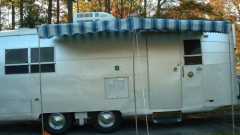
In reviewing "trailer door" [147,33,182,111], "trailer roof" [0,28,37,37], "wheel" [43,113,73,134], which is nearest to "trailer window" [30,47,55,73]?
"trailer roof" [0,28,37,37]

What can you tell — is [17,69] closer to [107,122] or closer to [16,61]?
[16,61]

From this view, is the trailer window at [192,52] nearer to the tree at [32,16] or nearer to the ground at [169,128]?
the ground at [169,128]

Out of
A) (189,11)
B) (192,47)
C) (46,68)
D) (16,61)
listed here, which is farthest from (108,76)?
(189,11)

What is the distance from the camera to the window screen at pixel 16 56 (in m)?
11.8

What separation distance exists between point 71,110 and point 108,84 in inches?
44.9

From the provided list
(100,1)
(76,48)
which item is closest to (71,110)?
(76,48)

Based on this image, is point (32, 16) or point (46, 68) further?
point (32, 16)

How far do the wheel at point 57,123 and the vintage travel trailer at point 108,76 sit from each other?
3 centimetres

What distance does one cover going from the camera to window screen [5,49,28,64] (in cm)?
1182

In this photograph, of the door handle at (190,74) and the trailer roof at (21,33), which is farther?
the trailer roof at (21,33)

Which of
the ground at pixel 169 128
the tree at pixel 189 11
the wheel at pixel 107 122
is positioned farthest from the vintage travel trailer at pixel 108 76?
the tree at pixel 189 11

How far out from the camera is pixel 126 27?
10.2 metres

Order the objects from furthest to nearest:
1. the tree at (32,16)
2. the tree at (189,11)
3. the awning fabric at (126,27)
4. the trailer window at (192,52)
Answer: the tree at (189,11)
the tree at (32,16)
the trailer window at (192,52)
the awning fabric at (126,27)

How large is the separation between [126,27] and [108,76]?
2.01m
